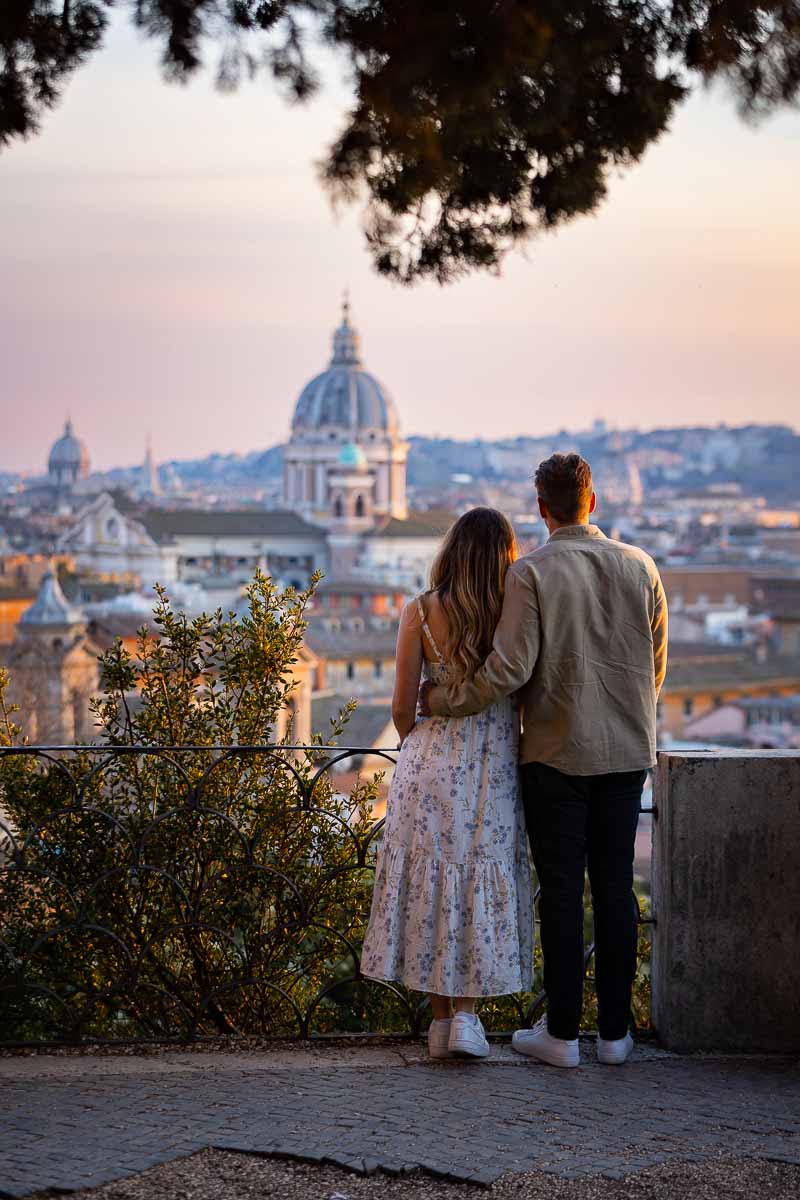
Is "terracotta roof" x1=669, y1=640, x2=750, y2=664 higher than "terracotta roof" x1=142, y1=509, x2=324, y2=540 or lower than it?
lower

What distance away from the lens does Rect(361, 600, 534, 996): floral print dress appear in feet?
9.64

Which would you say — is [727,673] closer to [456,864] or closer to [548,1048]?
[548,1048]

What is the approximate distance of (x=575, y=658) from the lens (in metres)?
2.93

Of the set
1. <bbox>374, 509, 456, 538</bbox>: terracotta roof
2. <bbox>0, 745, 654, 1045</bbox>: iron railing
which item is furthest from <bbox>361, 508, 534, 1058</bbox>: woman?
<bbox>374, 509, 456, 538</bbox>: terracotta roof

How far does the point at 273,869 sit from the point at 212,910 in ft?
0.52

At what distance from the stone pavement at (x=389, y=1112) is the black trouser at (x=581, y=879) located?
13cm

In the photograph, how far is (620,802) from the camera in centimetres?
297

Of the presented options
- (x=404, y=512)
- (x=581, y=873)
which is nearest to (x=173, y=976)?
(x=581, y=873)

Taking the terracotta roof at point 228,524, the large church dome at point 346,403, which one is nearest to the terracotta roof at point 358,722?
the terracotta roof at point 228,524

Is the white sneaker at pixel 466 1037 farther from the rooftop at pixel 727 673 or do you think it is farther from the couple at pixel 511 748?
the rooftop at pixel 727 673

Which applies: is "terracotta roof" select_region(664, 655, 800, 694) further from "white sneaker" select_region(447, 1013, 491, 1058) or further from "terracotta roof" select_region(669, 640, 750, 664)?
"white sneaker" select_region(447, 1013, 491, 1058)

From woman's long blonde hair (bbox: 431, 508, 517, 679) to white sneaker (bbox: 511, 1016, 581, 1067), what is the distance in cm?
68

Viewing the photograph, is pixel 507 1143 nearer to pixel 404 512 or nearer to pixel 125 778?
pixel 125 778

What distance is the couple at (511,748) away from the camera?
9.57 ft
